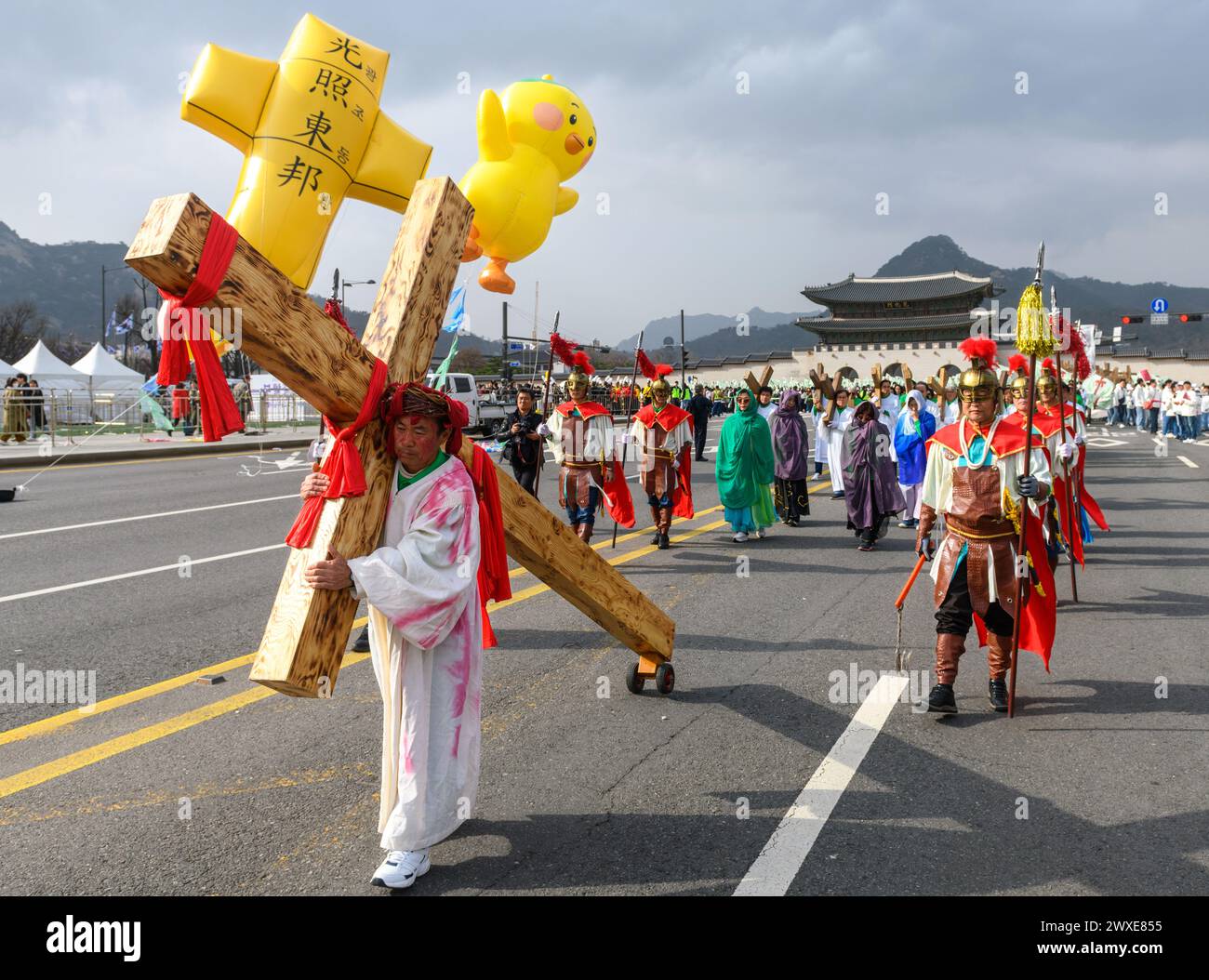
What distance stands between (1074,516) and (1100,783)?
418 centimetres

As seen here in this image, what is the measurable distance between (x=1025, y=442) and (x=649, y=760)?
2644 millimetres

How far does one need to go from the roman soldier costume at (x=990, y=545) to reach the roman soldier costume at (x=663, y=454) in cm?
492

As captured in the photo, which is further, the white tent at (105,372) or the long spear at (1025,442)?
the white tent at (105,372)

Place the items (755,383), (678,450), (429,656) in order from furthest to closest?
(755,383) < (678,450) < (429,656)

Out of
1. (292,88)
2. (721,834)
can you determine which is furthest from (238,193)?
(721,834)

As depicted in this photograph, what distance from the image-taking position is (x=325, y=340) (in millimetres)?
2643

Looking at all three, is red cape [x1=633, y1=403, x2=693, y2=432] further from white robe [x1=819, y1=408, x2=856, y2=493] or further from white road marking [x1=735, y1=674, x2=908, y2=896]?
white road marking [x1=735, y1=674, x2=908, y2=896]

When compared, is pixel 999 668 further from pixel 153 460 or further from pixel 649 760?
pixel 153 460

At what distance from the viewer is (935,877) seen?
306cm

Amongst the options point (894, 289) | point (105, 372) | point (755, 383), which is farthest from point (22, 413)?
point (894, 289)

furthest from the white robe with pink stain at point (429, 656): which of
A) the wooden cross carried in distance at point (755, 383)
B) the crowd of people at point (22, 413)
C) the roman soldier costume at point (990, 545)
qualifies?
the crowd of people at point (22, 413)

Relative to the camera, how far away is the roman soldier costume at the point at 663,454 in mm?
9945

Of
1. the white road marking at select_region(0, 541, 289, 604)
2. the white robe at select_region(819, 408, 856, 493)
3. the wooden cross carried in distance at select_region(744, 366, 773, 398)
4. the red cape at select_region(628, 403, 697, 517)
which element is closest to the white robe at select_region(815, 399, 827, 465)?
the white robe at select_region(819, 408, 856, 493)

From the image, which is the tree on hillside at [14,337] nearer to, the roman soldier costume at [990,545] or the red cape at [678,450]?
the red cape at [678,450]
